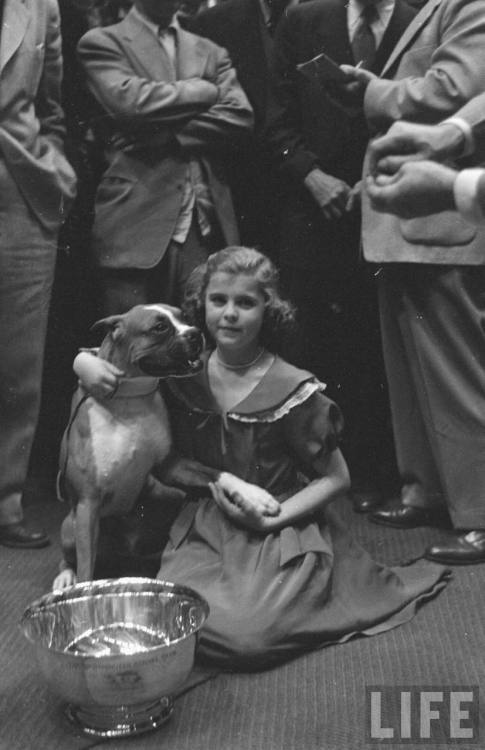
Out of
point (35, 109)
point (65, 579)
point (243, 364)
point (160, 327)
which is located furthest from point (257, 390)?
point (35, 109)

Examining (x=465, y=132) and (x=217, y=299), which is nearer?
(x=465, y=132)

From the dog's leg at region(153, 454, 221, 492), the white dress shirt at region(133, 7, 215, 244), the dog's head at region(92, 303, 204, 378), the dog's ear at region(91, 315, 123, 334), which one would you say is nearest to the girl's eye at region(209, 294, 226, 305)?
the dog's head at region(92, 303, 204, 378)

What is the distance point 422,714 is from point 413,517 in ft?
4.20

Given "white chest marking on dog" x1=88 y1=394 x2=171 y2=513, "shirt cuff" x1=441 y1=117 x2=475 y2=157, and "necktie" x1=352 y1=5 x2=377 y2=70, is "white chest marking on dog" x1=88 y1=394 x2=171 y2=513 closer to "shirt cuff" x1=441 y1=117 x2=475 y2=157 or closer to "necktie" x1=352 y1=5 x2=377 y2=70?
"shirt cuff" x1=441 y1=117 x2=475 y2=157

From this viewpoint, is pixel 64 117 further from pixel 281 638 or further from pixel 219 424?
pixel 281 638

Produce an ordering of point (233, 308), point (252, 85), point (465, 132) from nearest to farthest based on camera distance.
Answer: point (465, 132) → point (233, 308) → point (252, 85)

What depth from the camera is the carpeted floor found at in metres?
2.01

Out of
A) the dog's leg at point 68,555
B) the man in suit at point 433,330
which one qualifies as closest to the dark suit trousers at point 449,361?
the man in suit at point 433,330

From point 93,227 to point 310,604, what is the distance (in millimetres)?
1342

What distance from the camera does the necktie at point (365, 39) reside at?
10.2ft

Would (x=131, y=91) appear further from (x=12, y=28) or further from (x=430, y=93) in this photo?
(x=430, y=93)

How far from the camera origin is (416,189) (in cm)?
175

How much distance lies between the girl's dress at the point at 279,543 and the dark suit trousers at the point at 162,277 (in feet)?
1.55

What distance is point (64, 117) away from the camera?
3178 mm
